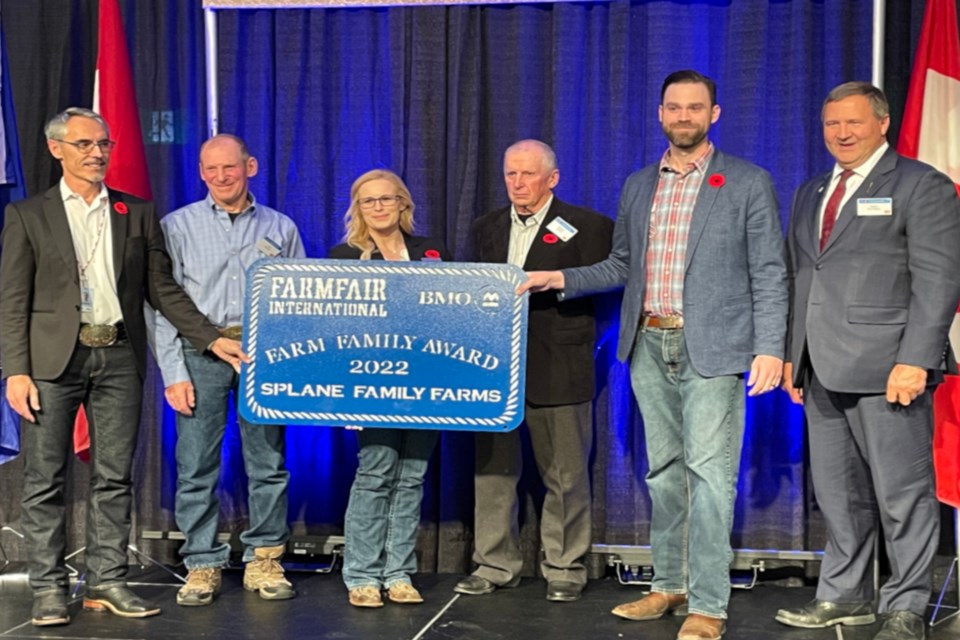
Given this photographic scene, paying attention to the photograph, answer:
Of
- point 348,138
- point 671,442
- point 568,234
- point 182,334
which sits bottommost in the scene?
point 671,442

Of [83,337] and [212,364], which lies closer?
[83,337]

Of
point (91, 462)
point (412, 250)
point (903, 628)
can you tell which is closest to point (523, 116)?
point (412, 250)

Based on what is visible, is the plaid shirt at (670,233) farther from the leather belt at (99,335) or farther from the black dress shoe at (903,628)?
the leather belt at (99,335)

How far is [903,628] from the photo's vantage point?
152 inches

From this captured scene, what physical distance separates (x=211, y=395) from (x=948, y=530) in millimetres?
2878

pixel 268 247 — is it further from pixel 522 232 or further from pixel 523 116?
pixel 523 116

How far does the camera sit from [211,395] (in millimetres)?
4410

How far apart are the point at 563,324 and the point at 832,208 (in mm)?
1016

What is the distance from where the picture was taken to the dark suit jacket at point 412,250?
433cm

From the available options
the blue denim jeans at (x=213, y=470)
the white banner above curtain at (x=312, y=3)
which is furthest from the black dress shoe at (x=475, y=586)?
the white banner above curtain at (x=312, y=3)

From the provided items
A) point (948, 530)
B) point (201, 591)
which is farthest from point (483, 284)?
point (948, 530)

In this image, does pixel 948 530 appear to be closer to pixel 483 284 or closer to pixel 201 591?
pixel 483 284

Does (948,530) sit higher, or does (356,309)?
(356,309)

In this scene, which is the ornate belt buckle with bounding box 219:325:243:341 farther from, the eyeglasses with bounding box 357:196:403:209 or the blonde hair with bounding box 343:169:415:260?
the eyeglasses with bounding box 357:196:403:209
